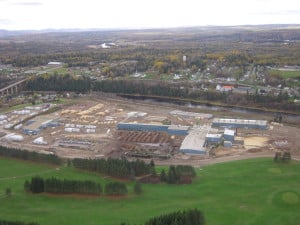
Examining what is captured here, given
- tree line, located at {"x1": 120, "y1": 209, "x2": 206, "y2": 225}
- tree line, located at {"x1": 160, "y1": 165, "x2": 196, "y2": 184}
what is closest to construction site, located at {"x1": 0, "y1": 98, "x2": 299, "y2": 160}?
tree line, located at {"x1": 160, "y1": 165, "x2": 196, "y2": 184}

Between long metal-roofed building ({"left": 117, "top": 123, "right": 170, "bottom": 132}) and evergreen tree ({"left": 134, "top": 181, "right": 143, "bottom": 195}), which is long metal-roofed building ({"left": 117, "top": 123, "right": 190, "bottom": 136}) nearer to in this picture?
long metal-roofed building ({"left": 117, "top": 123, "right": 170, "bottom": 132})

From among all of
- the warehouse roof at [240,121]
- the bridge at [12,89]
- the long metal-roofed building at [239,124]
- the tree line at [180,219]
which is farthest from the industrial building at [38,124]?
the tree line at [180,219]

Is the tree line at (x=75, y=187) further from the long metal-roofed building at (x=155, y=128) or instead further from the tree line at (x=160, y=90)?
the tree line at (x=160, y=90)

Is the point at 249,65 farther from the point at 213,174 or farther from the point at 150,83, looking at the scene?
the point at 213,174

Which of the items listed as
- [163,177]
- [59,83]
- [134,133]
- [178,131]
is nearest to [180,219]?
[163,177]

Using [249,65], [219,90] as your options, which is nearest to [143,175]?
[219,90]
